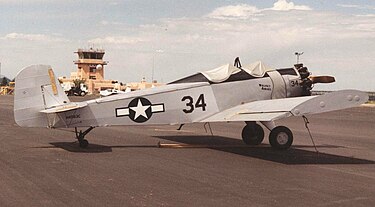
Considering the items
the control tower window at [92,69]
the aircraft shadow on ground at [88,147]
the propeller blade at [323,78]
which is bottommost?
the aircraft shadow on ground at [88,147]

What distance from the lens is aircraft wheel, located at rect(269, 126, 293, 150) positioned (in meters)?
14.0

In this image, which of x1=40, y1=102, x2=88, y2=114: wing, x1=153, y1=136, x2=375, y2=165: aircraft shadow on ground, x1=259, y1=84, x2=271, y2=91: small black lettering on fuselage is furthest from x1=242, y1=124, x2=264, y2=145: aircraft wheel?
x1=40, y1=102, x2=88, y2=114: wing

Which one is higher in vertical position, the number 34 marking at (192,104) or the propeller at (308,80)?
the propeller at (308,80)

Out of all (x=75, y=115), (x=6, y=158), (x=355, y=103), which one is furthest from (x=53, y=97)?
(x=355, y=103)

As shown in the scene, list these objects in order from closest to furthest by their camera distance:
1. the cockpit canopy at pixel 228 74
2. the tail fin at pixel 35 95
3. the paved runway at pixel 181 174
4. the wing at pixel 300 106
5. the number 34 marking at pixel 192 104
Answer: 1. the paved runway at pixel 181 174
2. the wing at pixel 300 106
3. the tail fin at pixel 35 95
4. the number 34 marking at pixel 192 104
5. the cockpit canopy at pixel 228 74

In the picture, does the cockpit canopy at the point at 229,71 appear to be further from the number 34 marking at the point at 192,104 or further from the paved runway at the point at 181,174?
the paved runway at the point at 181,174

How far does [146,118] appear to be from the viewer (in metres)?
13.9

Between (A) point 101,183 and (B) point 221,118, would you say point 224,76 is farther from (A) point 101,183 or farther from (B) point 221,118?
(A) point 101,183

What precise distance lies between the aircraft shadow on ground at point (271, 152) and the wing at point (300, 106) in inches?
44.1

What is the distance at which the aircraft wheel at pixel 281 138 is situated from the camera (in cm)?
1395

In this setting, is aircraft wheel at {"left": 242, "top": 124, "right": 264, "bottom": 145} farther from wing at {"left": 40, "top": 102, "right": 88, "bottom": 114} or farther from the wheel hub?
wing at {"left": 40, "top": 102, "right": 88, "bottom": 114}

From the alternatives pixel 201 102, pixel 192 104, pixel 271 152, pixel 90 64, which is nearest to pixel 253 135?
pixel 271 152

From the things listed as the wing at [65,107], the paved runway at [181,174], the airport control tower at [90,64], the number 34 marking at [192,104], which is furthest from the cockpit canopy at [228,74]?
the airport control tower at [90,64]

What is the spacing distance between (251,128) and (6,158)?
25.5 ft
